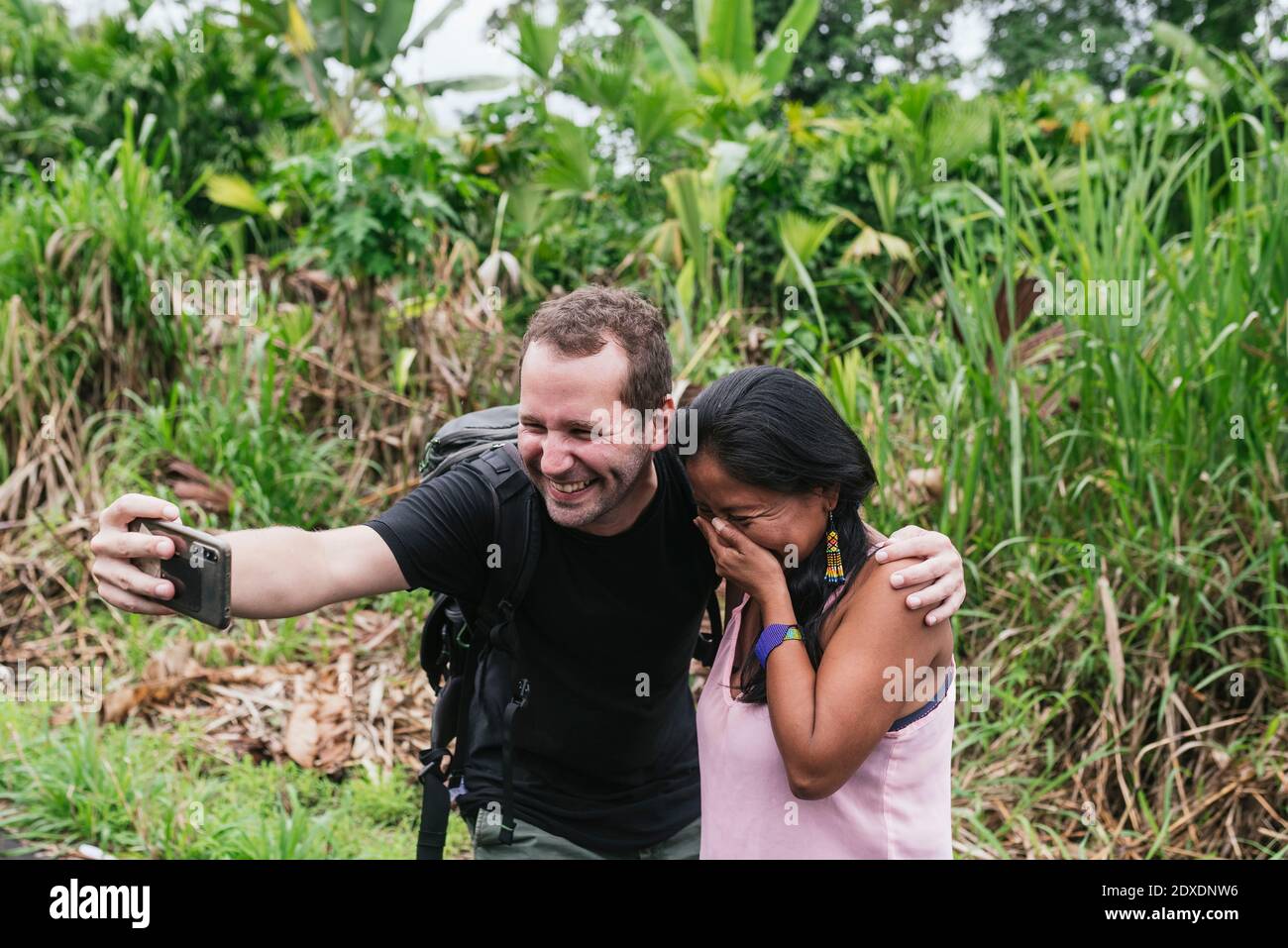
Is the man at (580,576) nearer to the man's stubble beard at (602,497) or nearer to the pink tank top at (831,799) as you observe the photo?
the man's stubble beard at (602,497)

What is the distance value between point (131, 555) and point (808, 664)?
1115 millimetres

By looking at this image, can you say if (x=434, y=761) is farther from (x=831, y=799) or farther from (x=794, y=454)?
(x=794, y=454)

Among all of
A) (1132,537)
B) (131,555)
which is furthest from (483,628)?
(1132,537)

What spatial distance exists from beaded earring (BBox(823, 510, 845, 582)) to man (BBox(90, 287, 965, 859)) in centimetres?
12

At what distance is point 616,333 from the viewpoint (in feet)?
7.20

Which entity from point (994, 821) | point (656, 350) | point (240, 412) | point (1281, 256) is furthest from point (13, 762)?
point (1281, 256)

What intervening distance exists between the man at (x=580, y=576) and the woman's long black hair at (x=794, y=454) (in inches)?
5.6

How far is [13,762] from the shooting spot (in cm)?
395

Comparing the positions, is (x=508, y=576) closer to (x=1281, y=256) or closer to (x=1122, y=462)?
(x=1122, y=462)

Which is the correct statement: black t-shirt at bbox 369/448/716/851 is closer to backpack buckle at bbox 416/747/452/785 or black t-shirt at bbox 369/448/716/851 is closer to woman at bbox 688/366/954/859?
backpack buckle at bbox 416/747/452/785

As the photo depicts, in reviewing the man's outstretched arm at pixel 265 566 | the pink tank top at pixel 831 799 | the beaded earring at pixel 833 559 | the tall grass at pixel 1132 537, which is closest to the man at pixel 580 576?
the man's outstretched arm at pixel 265 566

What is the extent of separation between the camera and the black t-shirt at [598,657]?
2307 mm

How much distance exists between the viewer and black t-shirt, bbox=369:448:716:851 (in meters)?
2.31

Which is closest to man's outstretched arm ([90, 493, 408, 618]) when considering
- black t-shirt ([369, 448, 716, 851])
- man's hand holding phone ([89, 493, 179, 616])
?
man's hand holding phone ([89, 493, 179, 616])
